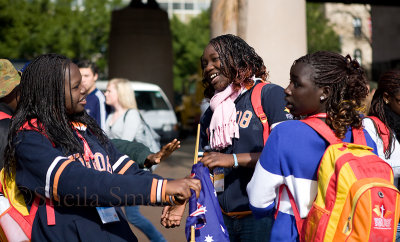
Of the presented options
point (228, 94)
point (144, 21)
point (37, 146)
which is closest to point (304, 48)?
point (228, 94)

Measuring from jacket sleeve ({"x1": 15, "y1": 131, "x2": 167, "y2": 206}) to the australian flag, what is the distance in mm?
420

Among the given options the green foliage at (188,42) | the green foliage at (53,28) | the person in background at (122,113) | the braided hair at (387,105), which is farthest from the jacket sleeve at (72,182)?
the green foliage at (188,42)

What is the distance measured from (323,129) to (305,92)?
→ 0.21 metres

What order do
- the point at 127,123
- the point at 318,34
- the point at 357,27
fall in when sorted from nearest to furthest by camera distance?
1. the point at 127,123
2. the point at 357,27
3. the point at 318,34

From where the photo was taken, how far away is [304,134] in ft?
7.76

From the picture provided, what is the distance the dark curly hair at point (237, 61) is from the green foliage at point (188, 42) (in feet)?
130

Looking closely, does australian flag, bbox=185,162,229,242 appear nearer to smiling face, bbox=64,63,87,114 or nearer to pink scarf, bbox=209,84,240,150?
pink scarf, bbox=209,84,240,150

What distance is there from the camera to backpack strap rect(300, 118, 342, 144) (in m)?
2.35

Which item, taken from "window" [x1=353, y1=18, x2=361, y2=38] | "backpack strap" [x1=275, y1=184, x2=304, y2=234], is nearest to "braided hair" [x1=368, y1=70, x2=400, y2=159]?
"backpack strap" [x1=275, y1=184, x2=304, y2=234]

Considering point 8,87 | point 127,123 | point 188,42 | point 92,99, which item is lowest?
point 188,42

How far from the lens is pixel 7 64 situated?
137 inches

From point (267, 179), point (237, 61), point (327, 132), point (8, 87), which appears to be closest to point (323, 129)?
point (327, 132)

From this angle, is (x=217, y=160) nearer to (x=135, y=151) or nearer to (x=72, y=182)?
(x=135, y=151)

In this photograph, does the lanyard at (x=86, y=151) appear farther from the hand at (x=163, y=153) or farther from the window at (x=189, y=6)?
the window at (x=189, y=6)
